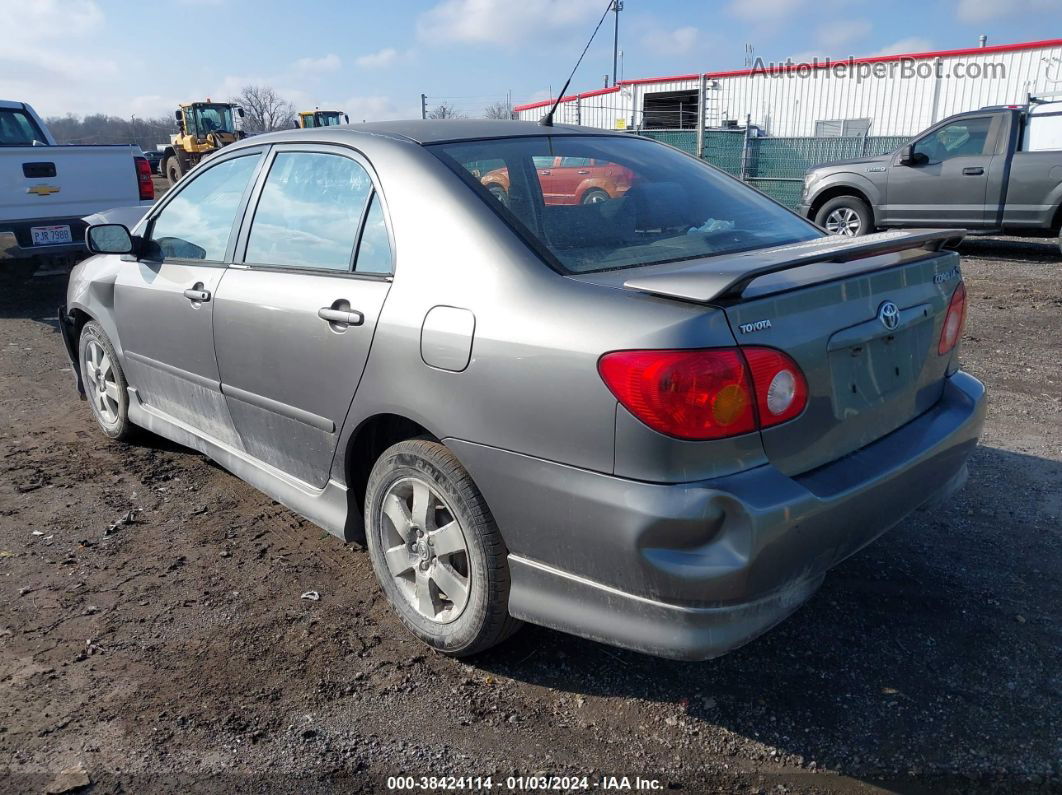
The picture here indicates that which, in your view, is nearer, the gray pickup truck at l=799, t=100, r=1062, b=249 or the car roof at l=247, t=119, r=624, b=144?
the car roof at l=247, t=119, r=624, b=144

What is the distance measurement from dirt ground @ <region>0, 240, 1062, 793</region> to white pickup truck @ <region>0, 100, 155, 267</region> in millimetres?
5653

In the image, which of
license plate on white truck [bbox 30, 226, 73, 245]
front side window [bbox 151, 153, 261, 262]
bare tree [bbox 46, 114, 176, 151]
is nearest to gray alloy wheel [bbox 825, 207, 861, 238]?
license plate on white truck [bbox 30, 226, 73, 245]

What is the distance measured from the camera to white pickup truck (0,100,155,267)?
8.23m

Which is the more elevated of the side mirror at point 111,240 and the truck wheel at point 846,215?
the side mirror at point 111,240

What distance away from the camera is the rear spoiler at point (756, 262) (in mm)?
2041

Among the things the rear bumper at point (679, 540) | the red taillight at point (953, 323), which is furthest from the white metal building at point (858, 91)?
the rear bumper at point (679, 540)

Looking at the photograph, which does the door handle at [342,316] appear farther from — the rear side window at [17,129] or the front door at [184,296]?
the rear side window at [17,129]

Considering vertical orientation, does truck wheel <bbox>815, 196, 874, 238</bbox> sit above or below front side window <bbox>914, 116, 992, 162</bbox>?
below

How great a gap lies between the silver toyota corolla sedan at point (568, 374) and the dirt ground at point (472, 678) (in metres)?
0.29

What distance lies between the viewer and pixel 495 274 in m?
2.40

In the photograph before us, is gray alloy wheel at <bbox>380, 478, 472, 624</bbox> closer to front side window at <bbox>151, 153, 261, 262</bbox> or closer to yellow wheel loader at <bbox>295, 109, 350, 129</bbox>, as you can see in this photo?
front side window at <bbox>151, 153, 261, 262</bbox>

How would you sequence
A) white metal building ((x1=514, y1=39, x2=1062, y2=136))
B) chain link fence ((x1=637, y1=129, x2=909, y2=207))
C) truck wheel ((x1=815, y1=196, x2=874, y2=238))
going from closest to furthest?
1. truck wheel ((x1=815, y1=196, x2=874, y2=238))
2. chain link fence ((x1=637, y1=129, x2=909, y2=207))
3. white metal building ((x1=514, y1=39, x2=1062, y2=136))

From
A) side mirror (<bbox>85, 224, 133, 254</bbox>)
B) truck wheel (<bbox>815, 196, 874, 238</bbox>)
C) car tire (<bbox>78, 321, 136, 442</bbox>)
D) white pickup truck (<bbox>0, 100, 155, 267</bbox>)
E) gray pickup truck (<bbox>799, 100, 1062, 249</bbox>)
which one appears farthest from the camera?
truck wheel (<bbox>815, 196, 874, 238</bbox>)

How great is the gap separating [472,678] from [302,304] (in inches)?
55.9
